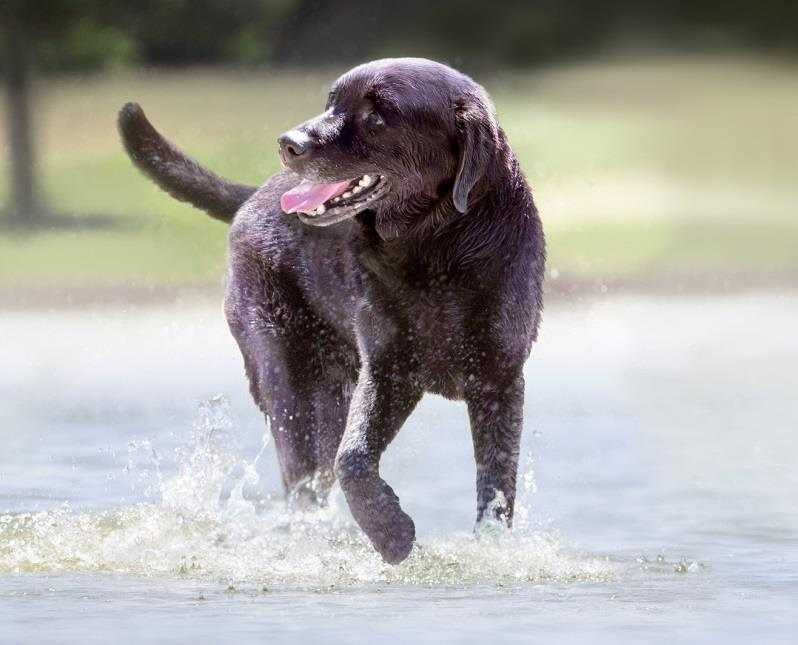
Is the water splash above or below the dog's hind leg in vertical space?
below

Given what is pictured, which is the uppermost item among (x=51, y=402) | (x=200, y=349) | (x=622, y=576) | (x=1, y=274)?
(x=622, y=576)

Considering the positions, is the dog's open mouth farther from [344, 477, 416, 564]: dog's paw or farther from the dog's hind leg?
the dog's hind leg

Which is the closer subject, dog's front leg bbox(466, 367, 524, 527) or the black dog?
the black dog

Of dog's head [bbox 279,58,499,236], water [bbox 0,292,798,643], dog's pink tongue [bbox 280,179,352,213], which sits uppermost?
dog's head [bbox 279,58,499,236]

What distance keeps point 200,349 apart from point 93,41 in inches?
491

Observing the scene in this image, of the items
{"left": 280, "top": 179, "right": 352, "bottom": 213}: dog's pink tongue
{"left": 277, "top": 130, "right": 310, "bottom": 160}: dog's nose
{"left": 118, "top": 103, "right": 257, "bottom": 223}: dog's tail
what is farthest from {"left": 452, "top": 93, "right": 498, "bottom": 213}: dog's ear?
{"left": 118, "top": 103, "right": 257, "bottom": 223}: dog's tail

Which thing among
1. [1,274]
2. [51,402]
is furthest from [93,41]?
[51,402]

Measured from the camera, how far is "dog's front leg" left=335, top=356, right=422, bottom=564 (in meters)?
6.29

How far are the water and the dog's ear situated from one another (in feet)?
3.62

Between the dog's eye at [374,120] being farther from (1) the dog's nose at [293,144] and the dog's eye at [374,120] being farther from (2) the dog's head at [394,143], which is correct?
(1) the dog's nose at [293,144]

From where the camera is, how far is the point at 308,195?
6473mm

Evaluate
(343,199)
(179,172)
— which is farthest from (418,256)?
(179,172)

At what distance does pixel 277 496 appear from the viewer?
8.25m

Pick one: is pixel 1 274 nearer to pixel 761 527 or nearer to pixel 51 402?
pixel 51 402
